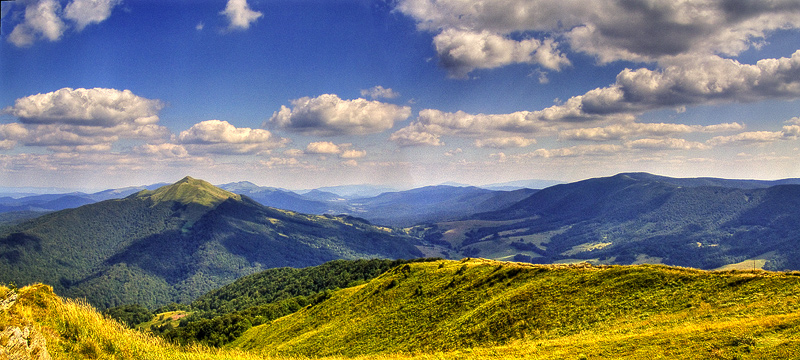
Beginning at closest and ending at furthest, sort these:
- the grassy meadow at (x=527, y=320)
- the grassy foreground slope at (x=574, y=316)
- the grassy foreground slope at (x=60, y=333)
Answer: the grassy foreground slope at (x=60, y=333) < the grassy meadow at (x=527, y=320) < the grassy foreground slope at (x=574, y=316)

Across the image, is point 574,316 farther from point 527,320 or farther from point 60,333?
point 60,333

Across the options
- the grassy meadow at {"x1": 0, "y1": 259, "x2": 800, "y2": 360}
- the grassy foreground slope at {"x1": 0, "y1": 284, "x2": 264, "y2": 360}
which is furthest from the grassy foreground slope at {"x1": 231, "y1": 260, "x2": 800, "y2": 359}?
the grassy foreground slope at {"x1": 0, "y1": 284, "x2": 264, "y2": 360}

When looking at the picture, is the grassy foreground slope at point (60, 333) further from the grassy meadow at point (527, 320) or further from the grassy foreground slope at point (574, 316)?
the grassy foreground slope at point (574, 316)

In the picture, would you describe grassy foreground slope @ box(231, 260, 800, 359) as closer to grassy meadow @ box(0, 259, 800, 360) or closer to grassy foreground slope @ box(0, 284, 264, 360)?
grassy meadow @ box(0, 259, 800, 360)

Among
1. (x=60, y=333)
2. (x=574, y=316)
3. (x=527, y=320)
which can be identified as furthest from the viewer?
(x=527, y=320)

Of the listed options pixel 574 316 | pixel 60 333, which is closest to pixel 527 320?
pixel 574 316

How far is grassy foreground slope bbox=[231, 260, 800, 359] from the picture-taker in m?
26.1

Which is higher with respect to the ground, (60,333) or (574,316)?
(60,333)

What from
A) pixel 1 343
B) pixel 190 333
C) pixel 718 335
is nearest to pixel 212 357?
pixel 1 343

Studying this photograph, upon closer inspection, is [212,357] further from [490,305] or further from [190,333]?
[190,333]

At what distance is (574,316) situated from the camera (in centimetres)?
4088

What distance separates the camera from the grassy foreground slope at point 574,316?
26.1 metres

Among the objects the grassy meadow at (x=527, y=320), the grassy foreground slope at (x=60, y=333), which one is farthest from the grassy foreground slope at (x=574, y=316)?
the grassy foreground slope at (x=60, y=333)

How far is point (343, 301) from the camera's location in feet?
309
